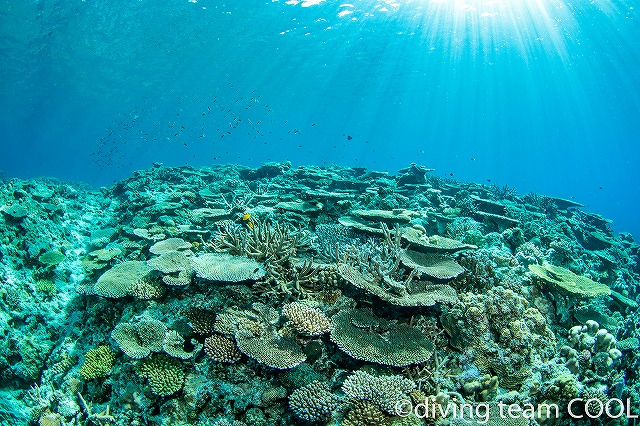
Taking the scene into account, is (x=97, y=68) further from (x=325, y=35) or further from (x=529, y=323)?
(x=529, y=323)

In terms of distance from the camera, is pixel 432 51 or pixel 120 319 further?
pixel 432 51

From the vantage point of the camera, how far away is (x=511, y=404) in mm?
3787

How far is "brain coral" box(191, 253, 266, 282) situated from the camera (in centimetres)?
474

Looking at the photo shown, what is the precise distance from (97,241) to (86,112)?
84.8 metres

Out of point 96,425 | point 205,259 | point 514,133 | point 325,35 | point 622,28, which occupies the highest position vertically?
point 325,35

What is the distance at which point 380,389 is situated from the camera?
138 inches

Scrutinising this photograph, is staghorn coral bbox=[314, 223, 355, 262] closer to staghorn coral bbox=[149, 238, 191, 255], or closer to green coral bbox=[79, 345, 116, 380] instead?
staghorn coral bbox=[149, 238, 191, 255]

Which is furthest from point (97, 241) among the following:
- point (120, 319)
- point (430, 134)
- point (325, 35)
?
point (430, 134)

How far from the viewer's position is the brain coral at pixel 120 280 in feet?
17.7

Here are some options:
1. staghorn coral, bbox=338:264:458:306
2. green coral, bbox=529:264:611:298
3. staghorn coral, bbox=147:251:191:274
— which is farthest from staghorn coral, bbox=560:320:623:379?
staghorn coral, bbox=147:251:191:274

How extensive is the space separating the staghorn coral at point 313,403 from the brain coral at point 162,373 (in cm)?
170

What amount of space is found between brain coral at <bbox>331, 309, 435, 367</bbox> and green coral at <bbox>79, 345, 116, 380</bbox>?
3.77 m

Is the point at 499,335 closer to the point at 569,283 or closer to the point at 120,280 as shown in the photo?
the point at 569,283

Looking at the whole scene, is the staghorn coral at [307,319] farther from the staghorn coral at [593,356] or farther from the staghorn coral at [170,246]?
the staghorn coral at [593,356]
